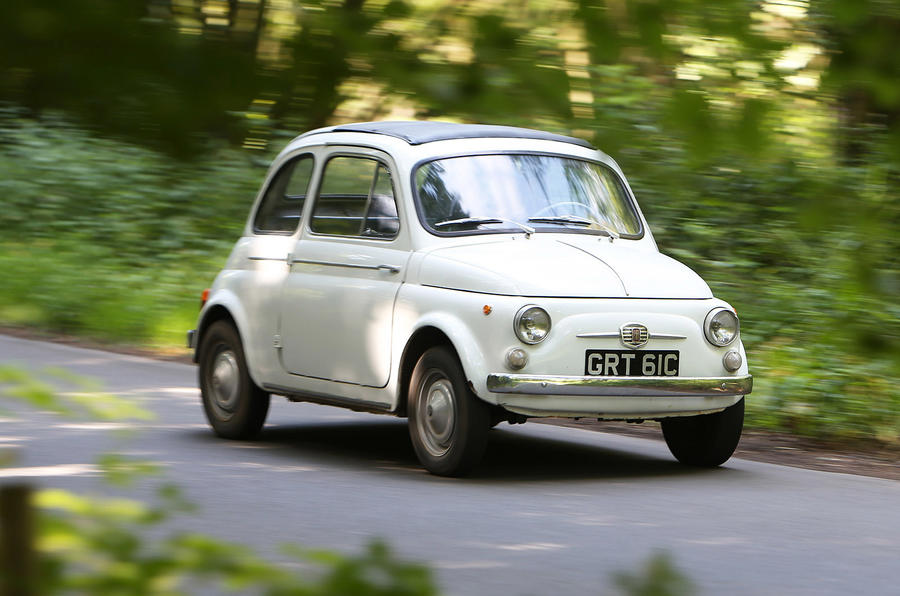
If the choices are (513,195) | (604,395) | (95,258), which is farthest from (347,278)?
(95,258)

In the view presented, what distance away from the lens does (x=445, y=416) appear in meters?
7.99

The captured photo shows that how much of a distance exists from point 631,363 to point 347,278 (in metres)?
1.82

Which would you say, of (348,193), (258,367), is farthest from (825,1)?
(258,367)

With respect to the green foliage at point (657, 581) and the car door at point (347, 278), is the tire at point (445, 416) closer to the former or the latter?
the car door at point (347, 278)

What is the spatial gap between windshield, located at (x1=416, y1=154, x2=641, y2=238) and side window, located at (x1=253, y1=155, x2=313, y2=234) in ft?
3.32

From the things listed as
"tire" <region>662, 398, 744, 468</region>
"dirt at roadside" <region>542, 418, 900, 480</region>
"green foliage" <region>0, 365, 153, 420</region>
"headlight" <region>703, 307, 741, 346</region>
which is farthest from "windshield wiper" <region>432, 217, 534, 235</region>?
"green foliage" <region>0, 365, 153, 420</region>

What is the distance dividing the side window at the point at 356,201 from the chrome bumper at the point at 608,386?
1.41 m

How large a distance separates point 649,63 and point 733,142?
232 mm

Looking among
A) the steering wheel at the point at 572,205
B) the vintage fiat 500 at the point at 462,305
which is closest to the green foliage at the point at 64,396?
the vintage fiat 500 at the point at 462,305

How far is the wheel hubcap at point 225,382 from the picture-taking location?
9647 mm

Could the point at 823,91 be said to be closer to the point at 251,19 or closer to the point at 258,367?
the point at 251,19

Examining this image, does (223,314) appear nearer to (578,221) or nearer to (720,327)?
(578,221)

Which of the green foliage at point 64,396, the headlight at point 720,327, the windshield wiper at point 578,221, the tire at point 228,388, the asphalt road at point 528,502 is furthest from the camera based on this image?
the tire at point 228,388

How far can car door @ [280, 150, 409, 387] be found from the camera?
853 centimetres
